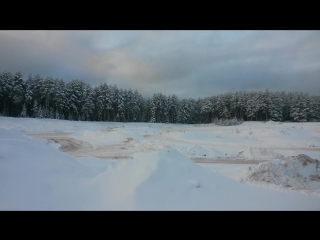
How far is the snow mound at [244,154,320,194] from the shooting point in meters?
5.03

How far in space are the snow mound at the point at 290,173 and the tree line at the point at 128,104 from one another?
31.7 m

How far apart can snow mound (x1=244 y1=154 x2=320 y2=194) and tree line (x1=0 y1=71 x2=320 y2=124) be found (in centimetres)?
3174

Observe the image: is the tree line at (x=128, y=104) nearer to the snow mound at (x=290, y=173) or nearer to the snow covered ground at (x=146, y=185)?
the snow mound at (x=290, y=173)

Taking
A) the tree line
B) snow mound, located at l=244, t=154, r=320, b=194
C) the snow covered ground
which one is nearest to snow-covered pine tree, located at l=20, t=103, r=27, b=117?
the tree line

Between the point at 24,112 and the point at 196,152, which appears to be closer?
the point at 196,152

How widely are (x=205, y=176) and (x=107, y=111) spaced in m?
40.4

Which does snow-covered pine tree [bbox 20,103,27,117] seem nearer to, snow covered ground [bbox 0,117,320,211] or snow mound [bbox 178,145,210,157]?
snow mound [bbox 178,145,210,157]

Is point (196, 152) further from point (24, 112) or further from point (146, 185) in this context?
point (24, 112)

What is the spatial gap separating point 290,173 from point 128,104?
→ 41141 mm

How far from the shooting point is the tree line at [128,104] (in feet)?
105

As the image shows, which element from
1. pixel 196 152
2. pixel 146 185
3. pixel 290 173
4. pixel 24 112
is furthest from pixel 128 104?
pixel 146 185

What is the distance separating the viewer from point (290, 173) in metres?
5.47

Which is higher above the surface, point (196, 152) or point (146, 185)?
point (146, 185)
